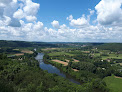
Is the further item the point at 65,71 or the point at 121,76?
the point at 65,71

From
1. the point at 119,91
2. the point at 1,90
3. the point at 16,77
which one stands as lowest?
the point at 119,91

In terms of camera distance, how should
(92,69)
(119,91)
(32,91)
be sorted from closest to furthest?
(32,91), (119,91), (92,69)

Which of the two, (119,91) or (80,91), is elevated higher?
(80,91)

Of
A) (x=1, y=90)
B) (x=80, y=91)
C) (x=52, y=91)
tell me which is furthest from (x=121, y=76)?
(x=1, y=90)

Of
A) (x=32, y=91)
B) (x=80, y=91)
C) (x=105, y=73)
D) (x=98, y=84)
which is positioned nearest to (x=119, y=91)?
(x=98, y=84)

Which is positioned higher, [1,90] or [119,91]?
[1,90]

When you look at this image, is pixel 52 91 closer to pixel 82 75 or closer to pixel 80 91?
pixel 80 91

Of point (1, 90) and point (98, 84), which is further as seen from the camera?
point (98, 84)

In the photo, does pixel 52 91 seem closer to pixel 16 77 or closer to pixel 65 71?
pixel 16 77

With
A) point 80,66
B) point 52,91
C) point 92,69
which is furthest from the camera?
point 80,66
